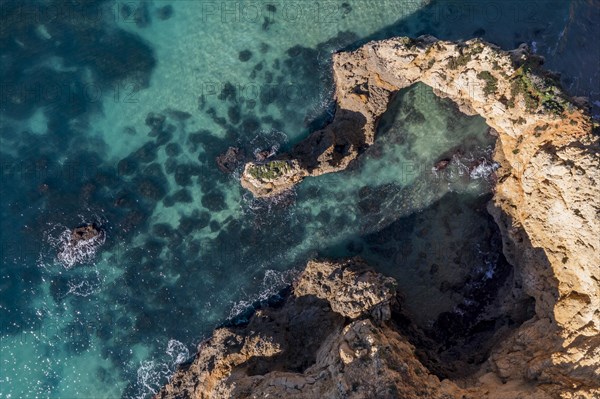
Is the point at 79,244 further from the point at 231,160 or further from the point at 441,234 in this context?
the point at 441,234

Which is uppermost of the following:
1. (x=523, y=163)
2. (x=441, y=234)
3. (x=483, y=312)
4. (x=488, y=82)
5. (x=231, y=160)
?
(x=488, y=82)

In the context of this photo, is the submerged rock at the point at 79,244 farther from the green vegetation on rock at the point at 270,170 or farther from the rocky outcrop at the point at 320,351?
the green vegetation on rock at the point at 270,170

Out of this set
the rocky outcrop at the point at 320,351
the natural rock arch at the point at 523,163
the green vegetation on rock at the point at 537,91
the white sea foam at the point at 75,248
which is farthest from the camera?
the white sea foam at the point at 75,248

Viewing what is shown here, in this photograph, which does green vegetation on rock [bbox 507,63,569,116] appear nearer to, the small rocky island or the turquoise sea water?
the small rocky island

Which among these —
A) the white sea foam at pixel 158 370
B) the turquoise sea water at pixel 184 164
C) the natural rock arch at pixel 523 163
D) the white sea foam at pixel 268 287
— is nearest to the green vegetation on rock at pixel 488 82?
the natural rock arch at pixel 523 163

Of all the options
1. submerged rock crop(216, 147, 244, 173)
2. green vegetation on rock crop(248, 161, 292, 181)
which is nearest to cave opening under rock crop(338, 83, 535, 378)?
green vegetation on rock crop(248, 161, 292, 181)

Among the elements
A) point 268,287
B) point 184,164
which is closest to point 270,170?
point 184,164
